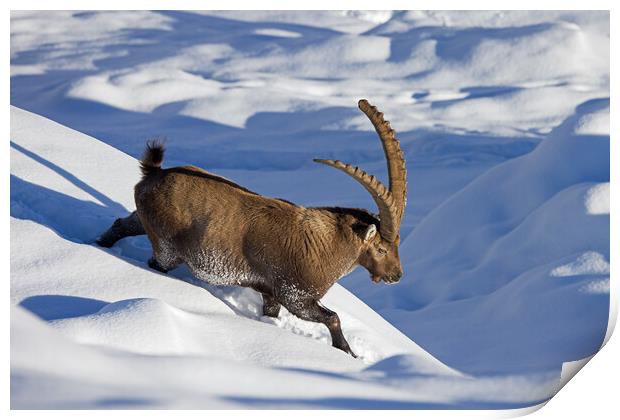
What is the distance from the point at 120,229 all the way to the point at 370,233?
1.39 meters

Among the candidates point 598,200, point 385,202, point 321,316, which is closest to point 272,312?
point 321,316

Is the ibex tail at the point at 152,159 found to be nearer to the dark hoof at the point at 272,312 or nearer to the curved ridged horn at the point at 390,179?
the dark hoof at the point at 272,312

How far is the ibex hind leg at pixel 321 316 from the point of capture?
4.76 metres

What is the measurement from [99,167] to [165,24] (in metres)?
14.1

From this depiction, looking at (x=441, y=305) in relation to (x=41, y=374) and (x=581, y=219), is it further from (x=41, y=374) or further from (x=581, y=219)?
(x=41, y=374)

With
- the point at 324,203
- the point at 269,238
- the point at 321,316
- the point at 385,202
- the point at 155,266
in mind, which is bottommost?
the point at 324,203

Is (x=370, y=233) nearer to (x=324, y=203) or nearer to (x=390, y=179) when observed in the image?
(x=390, y=179)

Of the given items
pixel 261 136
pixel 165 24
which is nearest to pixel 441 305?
pixel 261 136

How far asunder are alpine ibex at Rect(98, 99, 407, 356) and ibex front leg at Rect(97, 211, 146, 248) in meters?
0.16

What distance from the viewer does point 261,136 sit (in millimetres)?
13711

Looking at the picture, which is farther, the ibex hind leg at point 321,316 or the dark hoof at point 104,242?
the dark hoof at point 104,242

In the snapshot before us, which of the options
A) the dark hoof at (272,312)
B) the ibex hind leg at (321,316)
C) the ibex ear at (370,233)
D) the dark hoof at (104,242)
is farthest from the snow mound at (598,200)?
the dark hoof at (104,242)

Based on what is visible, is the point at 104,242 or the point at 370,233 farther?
the point at 104,242

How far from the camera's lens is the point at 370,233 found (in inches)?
190
